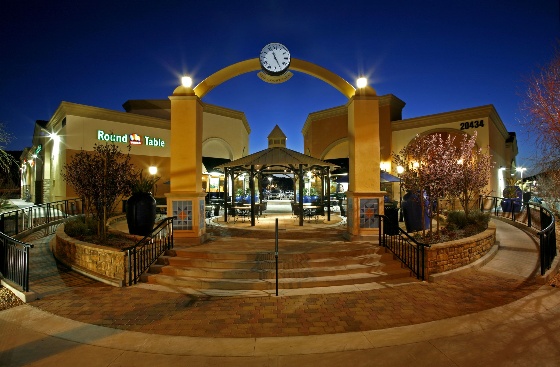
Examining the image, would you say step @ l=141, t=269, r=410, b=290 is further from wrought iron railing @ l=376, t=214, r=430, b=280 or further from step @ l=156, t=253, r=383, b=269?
wrought iron railing @ l=376, t=214, r=430, b=280

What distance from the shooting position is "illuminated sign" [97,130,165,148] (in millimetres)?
19489

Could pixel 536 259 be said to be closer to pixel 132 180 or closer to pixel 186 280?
pixel 186 280

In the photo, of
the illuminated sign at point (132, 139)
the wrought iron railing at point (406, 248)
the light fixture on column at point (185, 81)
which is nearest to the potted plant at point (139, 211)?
the light fixture on column at point (185, 81)

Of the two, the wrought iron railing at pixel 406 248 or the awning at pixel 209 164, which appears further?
the awning at pixel 209 164

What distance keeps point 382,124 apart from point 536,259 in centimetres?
1764

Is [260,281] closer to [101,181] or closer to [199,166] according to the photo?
[199,166]

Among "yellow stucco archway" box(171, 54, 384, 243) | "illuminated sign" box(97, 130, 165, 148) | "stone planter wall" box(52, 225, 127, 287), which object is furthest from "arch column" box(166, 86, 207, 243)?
"illuminated sign" box(97, 130, 165, 148)

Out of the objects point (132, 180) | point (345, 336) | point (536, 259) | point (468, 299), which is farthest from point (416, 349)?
point (132, 180)

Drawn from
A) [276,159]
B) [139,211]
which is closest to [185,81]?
[139,211]

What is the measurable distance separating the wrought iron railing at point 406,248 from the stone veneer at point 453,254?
14 cm

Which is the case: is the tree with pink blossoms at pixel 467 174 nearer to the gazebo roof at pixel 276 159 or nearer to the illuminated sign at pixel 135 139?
the gazebo roof at pixel 276 159

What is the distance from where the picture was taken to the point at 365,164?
8789mm

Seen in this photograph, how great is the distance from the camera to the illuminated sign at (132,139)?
19489mm

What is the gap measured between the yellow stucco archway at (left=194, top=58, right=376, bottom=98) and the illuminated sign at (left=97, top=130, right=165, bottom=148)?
13359 mm
